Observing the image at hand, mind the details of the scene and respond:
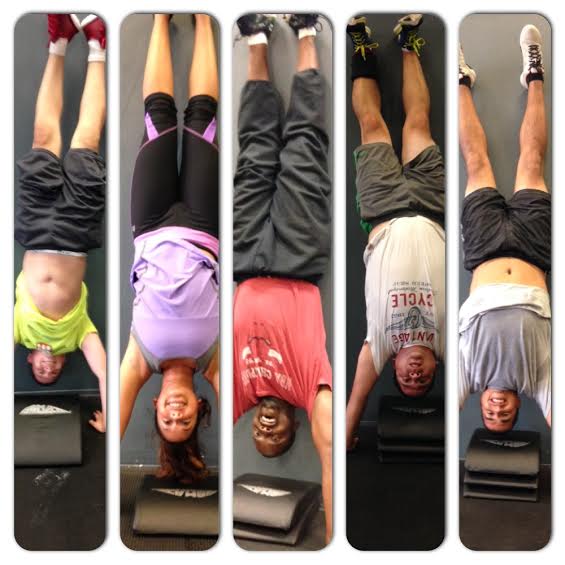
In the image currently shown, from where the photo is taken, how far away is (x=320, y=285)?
7.23ft

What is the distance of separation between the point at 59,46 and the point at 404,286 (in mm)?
941

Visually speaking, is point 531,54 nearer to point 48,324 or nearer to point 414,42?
point 414,42

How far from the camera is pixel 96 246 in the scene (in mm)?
2227

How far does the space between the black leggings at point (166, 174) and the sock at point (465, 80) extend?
555 mm

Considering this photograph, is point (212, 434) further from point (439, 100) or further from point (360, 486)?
point (439, 100)

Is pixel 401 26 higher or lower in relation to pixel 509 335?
higher

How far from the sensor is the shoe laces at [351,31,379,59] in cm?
220

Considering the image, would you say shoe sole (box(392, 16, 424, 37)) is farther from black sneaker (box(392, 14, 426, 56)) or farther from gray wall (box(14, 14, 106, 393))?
gray wall (box(14, 14, 106, 393))

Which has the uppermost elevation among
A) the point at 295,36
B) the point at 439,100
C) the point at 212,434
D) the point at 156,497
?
the point at 295,36

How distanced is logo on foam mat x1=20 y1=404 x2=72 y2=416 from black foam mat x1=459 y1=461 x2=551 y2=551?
0.92 metres

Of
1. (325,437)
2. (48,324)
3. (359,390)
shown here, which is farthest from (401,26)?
(48,324)

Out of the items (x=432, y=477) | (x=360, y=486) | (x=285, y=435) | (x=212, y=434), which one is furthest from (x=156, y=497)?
(x=432, y=477)

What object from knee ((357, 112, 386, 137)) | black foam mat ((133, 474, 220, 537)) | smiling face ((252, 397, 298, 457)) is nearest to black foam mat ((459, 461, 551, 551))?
smiling face ((252, 397, 298, 457))

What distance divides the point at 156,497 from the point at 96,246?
579 mm
